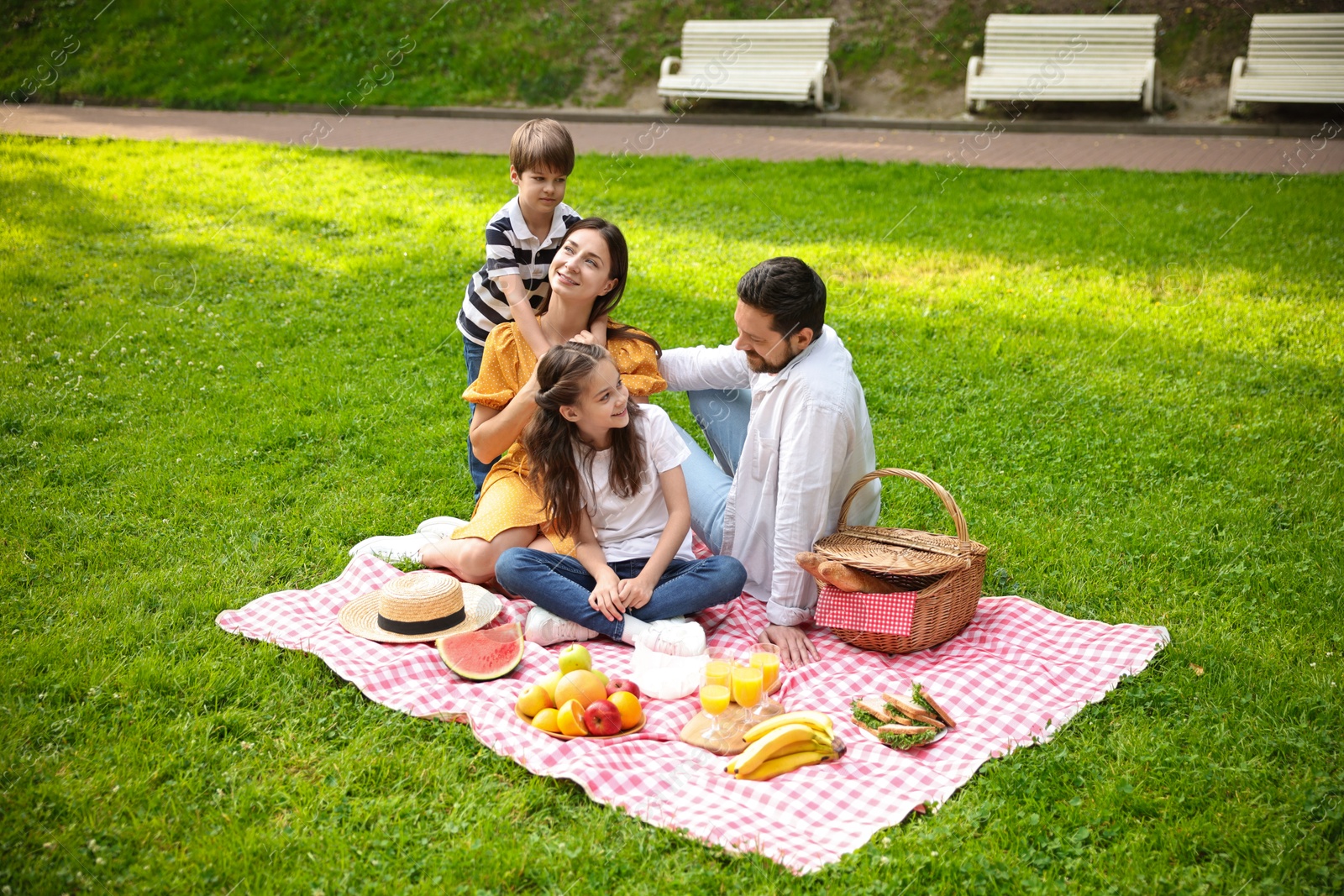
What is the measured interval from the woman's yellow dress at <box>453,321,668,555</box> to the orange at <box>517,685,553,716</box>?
85cm

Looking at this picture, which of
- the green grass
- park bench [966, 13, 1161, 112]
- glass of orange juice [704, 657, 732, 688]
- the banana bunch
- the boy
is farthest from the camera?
park bench [966, 13, 1161, 112]

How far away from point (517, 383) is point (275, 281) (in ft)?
15.1

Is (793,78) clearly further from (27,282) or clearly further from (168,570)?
(168,570)

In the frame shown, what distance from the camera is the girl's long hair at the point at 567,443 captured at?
12.8 feet

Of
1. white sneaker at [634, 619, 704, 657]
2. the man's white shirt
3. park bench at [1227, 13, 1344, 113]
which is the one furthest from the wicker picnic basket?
park bench at [1227, 13, 1344, 113]

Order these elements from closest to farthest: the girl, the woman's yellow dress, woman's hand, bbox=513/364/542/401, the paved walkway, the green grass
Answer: the green grass → the girl → woman's hand, bbox=513/364/542/401 → the woman's yellow dress → the paved walkway

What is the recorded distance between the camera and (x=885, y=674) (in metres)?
3.74

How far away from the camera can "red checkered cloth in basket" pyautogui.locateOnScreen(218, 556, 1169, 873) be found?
302cm

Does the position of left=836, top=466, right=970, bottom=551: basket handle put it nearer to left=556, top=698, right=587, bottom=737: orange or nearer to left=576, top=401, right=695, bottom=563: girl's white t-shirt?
left=576, top=401, right=695, bottom=563: girl's white t-shirt

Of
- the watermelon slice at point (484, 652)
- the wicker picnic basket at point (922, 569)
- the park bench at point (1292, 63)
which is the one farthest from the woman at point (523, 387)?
the park bench at point (1292, 63)

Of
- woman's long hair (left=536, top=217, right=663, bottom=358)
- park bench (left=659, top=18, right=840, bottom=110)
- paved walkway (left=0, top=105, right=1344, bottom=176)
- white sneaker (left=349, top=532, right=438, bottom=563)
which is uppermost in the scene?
park bench (left=659, top=18, right=840, bottom=110)

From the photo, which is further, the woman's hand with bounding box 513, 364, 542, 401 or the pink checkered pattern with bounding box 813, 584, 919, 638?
the woman's hand with bounding box 513, 364, 542, 401

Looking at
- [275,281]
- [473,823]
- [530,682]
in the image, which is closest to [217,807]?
[473,823]

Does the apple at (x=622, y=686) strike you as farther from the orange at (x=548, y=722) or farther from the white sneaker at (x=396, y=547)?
the white sneaker at (x=396, y=547)
